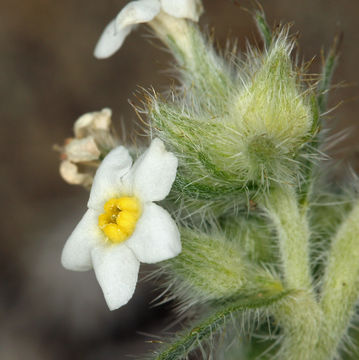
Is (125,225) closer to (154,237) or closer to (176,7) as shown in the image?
(154,237)

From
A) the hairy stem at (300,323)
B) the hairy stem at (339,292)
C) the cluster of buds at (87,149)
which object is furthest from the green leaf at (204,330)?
the cluster of buds at (87,149)

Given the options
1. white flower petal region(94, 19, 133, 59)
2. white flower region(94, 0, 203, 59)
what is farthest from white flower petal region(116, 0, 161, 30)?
white flower petal region(94, 19, 133, 59)

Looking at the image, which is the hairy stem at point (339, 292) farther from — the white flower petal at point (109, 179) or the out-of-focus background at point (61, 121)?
the out-of-focus background at point (61, 121)

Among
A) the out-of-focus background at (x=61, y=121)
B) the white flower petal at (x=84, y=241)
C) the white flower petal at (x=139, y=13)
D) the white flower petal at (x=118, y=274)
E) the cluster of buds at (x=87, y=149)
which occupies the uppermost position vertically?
the white flower petal at (x=139, y=13)

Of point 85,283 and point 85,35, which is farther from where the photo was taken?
point 85,35

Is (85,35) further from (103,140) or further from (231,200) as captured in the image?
(231,200)

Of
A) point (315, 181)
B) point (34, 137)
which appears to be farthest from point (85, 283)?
point (315, 181)

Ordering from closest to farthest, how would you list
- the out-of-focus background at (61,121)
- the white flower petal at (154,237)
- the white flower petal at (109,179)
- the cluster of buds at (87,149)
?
the white flower petal at (154,237) < the white flower petal at (109,179) < the cluster of buds at (87,149) < the out-of-focus background at (61,121)

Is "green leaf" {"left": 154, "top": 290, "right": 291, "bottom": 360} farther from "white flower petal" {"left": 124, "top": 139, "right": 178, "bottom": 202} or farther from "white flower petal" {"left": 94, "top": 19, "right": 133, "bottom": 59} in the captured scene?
"white flower petal" {"left": 94, "top": 19, "right": 133, "bottom": 59}
